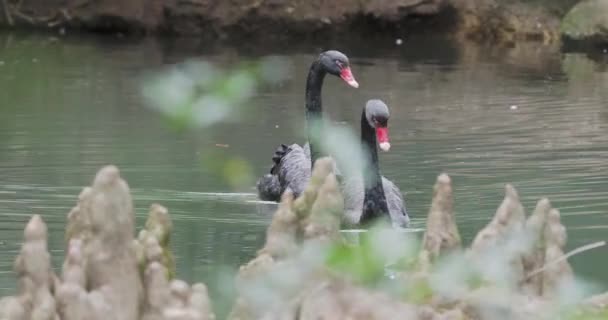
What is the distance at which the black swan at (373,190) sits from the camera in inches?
287

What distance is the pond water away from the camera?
741 centimetres

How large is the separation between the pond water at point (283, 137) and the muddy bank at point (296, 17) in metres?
1.49

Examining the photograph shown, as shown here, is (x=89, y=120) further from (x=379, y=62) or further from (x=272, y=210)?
(x=379, y=62)

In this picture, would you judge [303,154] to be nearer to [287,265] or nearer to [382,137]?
[382,137]

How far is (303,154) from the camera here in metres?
8.79

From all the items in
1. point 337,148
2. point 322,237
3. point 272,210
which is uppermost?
point 337,148

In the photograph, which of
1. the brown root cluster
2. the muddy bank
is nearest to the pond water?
the brown root cluster

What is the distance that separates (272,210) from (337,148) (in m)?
6.27

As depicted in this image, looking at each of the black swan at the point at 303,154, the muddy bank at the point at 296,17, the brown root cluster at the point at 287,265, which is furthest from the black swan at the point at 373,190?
the muddy bank at the point at 296,17

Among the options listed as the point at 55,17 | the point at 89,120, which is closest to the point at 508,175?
the point at 89,120

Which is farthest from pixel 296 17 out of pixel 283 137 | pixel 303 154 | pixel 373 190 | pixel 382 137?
pixel 373 190

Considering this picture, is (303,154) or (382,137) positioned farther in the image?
(303,154)

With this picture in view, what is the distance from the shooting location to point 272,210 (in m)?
8.30

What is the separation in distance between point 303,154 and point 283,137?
186cm
